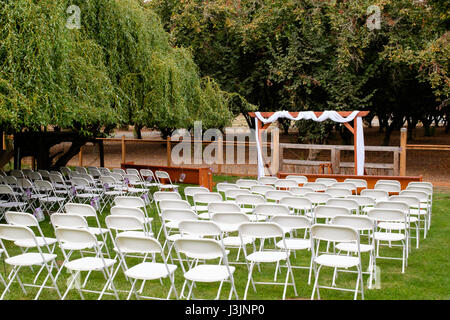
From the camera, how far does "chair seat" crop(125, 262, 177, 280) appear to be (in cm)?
438

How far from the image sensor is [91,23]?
10.8 metres

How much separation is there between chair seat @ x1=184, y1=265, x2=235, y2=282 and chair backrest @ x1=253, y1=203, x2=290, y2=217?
1761 mm

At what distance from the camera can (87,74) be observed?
948 cm

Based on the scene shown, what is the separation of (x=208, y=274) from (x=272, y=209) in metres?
2.06

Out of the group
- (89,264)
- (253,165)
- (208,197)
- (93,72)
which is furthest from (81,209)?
(253,165)

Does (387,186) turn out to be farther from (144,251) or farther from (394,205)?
(144,251)

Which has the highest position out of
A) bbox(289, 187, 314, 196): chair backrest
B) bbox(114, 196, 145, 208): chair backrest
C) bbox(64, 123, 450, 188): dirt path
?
bbox(114, 196, 145, 208): chair backrest

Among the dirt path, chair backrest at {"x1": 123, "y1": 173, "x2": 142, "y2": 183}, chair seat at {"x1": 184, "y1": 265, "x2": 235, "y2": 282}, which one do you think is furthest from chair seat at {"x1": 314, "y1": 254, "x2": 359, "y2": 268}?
the dirt path

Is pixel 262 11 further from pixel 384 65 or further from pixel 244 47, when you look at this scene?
pixel 384 65

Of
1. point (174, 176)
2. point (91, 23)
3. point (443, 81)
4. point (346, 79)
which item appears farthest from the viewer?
point (346, 79)

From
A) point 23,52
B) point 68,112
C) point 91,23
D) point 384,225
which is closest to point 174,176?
point 91,23

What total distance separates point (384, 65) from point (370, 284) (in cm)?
1471

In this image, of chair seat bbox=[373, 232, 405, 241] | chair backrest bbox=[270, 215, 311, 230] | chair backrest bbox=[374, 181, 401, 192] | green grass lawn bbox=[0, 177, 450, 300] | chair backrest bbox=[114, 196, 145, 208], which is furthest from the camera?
chair backrest bbox=[374, 181, 401, 192]

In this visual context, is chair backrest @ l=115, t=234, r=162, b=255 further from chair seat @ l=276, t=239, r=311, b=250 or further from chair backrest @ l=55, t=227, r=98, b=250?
chair seat @ l=276, t=239, r=311, b=250
